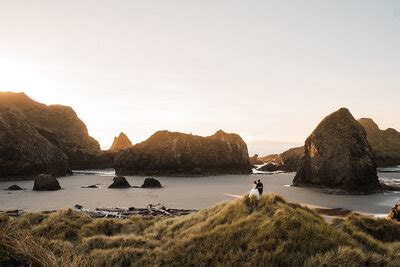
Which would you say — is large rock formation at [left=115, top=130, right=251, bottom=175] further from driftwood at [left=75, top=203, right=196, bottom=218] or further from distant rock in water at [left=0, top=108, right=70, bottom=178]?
driftwood at [left=75, top=203, right=196, bottom=218]

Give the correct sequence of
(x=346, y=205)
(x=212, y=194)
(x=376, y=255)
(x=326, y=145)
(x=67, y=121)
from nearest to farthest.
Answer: (x=376, y=255) → (x=346, y=205) → (x=212, y=194) → (x=326, y=145) → (x=67, y=121)

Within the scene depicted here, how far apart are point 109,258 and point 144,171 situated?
6262 centimetres

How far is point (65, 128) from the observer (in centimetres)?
12075

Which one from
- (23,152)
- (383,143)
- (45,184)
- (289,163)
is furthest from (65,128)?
(383,143)

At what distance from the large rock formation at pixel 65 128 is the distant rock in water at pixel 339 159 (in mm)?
62354

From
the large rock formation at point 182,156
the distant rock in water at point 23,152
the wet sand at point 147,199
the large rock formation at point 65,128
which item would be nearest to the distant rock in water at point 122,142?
the large rock formation at point 65,128

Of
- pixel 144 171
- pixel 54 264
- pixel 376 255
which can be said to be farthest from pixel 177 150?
pixel 54 264

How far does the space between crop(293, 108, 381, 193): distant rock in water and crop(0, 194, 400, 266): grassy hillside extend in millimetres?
28705

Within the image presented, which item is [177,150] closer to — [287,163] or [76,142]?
[287,163]

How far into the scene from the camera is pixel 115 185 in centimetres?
4925

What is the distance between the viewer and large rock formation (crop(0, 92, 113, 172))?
3937 inches

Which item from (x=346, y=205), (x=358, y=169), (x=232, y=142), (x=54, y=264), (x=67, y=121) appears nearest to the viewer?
(x=54, y=264)

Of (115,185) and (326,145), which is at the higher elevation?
(326,145)

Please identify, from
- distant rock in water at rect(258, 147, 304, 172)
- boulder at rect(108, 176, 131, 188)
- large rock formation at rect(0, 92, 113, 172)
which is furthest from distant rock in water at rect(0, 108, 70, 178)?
distant rock in water at rect(258, 147, 304, 172)
